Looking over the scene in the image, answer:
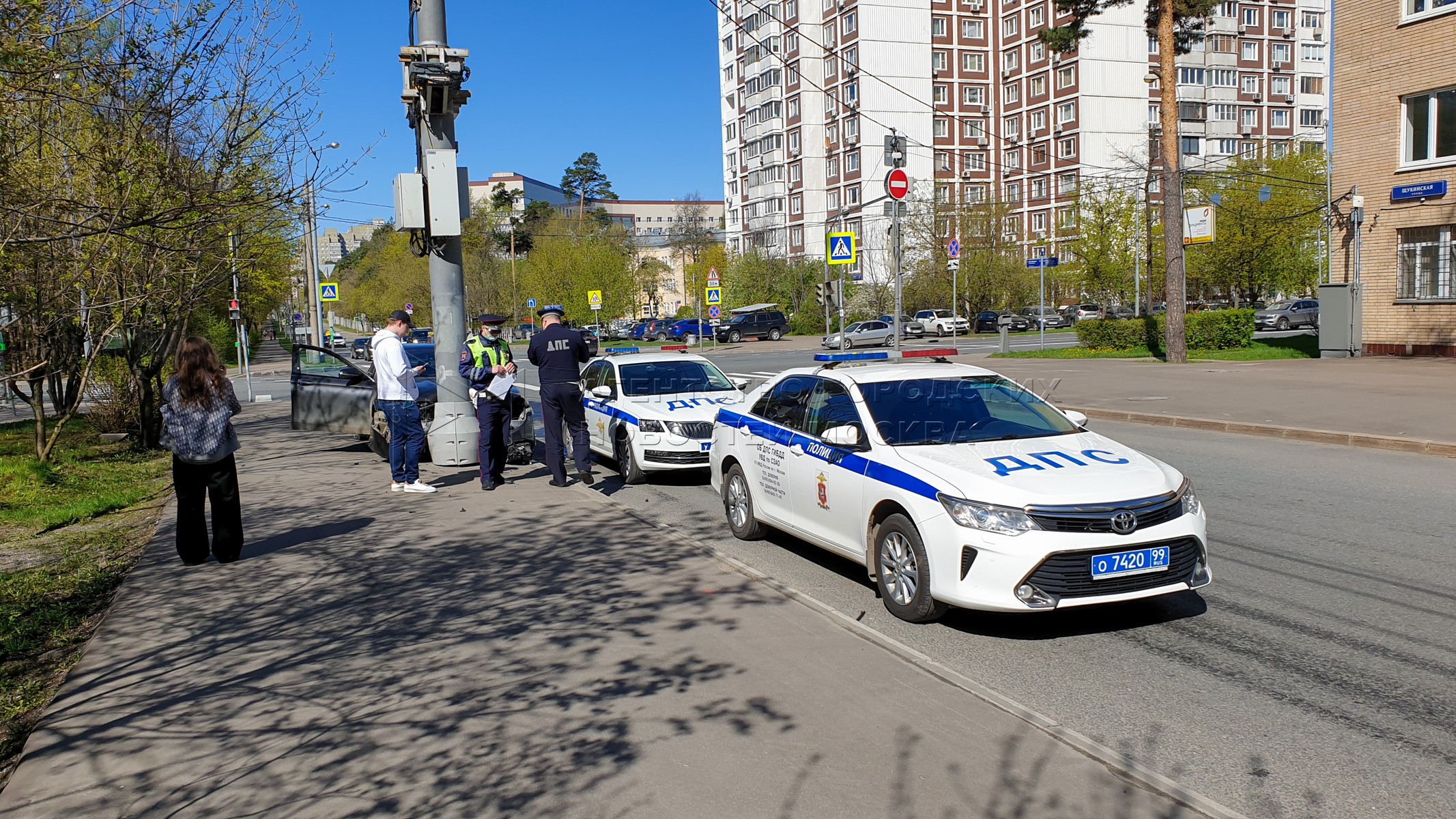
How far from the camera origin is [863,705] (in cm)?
477

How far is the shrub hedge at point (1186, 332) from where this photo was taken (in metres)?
30.8

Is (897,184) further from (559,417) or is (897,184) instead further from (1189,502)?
(1189,502)

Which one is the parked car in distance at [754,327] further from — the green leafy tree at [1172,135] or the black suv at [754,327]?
the green leafy tree at [1172,135]

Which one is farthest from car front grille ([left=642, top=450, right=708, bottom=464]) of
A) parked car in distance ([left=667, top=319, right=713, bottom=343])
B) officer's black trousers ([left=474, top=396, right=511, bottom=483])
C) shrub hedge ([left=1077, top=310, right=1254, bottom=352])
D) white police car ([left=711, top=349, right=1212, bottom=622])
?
parked car in distance ([left=667, top=319, right=713, bottom=343])

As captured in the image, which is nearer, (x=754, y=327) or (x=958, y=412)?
(x=958, y=412)

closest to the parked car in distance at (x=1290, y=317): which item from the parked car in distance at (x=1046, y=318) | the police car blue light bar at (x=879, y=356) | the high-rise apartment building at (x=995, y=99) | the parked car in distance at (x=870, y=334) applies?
the parked car in distance at (x=1046, y=318)

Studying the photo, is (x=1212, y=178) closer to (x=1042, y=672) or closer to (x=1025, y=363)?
(x=1025, y=363)

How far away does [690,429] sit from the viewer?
11289mm

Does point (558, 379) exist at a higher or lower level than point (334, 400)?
higher

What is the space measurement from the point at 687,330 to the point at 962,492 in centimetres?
5986

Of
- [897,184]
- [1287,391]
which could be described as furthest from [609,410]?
[1287,391]

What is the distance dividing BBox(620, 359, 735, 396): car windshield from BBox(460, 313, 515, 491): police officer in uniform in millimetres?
1473

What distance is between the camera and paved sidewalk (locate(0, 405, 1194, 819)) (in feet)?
12.9

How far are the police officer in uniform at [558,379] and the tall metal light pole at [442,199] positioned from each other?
1.43 m
